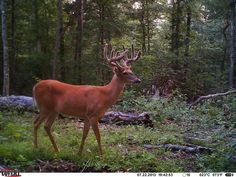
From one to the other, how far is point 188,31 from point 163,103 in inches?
403

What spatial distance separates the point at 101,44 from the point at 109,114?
10443 millimetres

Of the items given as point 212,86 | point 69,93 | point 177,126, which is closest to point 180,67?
point 212,86

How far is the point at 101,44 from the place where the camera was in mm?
20781

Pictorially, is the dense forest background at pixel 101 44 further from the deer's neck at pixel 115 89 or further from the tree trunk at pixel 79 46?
the deer's neck at pixel 115 89

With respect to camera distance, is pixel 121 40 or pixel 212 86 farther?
pixel 121 40

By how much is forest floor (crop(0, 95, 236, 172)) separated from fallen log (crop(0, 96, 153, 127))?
571 millimetres

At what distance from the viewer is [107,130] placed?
372 inches

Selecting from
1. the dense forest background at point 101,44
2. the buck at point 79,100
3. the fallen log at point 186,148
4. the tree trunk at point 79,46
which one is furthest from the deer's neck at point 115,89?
the tree trunk at point 79,46

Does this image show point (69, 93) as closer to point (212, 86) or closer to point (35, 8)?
point (212, 86)

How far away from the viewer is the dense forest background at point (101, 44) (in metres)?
17.8

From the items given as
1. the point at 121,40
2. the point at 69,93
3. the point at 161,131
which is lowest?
the point at 161,131

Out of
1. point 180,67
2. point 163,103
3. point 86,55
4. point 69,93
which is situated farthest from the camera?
point 86,55

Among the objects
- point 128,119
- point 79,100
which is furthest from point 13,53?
point 79,100

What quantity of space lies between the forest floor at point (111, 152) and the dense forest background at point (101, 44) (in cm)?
705
